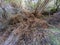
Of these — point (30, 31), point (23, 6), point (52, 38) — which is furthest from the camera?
point (23, 6)

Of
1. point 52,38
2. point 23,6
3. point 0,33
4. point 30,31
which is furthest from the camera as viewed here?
point 23,6

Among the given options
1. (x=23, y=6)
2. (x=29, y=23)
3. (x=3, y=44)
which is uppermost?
(x=23, y=6)

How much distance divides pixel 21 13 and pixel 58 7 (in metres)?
1.12

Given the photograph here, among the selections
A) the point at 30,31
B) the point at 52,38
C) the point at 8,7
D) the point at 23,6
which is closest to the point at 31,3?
the point at 23,6

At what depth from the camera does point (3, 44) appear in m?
3.92

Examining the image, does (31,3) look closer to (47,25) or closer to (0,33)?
(47,25)

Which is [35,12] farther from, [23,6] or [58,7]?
[58,7]

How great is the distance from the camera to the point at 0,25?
448 centimetres

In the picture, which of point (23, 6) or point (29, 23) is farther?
point (23, 6)

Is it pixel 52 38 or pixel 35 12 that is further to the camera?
pixel 35 12

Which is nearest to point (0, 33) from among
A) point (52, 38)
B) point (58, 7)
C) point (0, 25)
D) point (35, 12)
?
point (0, 25)

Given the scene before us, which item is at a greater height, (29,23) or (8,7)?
(8,7)

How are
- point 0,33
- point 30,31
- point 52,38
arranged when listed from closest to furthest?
point 52,38, point 30,31, point 0,33

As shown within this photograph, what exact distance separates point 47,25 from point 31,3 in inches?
33.8
